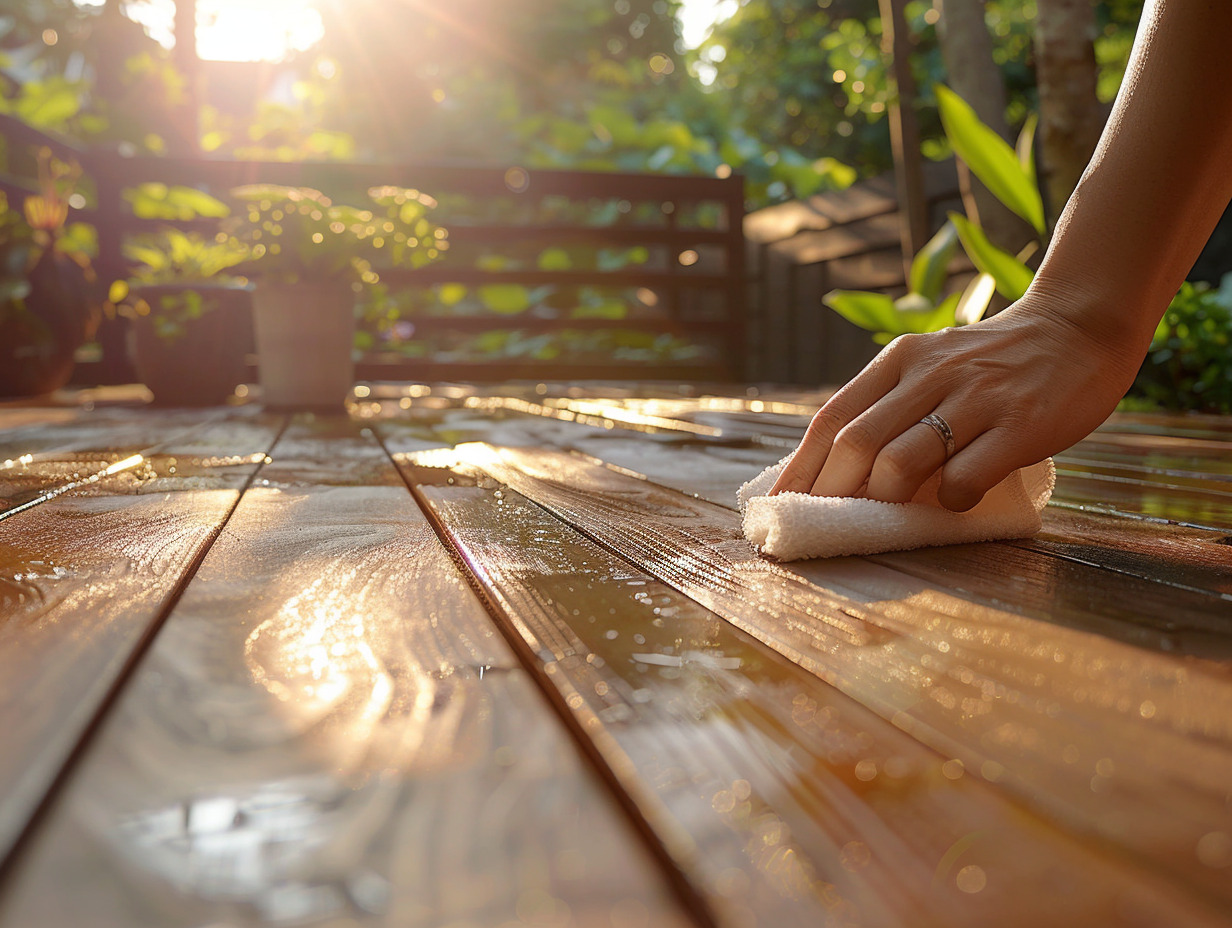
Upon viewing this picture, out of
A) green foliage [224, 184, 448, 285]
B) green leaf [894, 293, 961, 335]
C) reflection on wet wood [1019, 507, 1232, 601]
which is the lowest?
reflection on wet wood [1019, 507, 1232, 601]

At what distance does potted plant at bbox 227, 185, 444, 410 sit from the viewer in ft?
8.00

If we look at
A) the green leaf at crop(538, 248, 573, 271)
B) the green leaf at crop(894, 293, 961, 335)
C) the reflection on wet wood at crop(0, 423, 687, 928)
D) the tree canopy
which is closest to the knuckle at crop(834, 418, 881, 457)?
the reflection on wet wood at crop(0, 423, 687, 928)

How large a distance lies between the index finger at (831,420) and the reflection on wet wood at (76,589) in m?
0.50

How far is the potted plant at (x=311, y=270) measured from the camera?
8.00 feet

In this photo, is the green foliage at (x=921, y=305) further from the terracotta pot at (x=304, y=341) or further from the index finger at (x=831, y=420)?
the index finger at (x=831, y=420)

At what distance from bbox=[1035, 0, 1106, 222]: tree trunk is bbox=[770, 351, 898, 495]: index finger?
8.15 ft

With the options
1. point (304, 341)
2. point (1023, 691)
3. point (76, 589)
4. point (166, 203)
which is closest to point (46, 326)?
point (304, 341)

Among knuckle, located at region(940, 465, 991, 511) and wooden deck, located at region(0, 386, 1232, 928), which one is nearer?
wooden deck, located at region(0, 386, 1232, 928)

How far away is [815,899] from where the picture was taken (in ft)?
0.85

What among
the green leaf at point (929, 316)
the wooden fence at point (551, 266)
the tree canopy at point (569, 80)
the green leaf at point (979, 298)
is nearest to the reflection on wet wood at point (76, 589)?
the green leaf at point (979, 298)

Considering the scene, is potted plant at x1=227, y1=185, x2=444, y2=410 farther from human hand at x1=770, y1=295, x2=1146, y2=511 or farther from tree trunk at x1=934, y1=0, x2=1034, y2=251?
tree trunk at x1=934, y1=0, x2=1034, y2=251

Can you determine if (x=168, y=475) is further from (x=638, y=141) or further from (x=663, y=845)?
(x=638, y=141)

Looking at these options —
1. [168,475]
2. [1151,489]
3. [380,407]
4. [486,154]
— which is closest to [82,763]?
[168,475]

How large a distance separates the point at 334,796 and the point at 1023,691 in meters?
0.30
